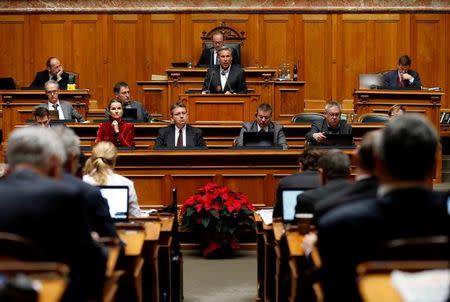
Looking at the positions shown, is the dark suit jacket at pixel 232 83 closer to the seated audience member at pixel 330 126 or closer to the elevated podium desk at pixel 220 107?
the elevated podium desk at pixel 220 107

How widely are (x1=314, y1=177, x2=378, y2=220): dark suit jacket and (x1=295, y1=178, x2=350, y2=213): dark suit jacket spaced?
17.4 inches

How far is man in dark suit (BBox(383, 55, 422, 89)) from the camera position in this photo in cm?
1462

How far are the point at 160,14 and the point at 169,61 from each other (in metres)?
0.88

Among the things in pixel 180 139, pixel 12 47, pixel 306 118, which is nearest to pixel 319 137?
pixel 180 139

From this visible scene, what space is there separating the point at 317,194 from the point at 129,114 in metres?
7.37

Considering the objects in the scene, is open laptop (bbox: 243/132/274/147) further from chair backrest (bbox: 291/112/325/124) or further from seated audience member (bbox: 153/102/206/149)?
chair backrest (bbox: 291/112/325/124)

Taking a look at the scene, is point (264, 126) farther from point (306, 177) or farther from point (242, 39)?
point (242, 39)

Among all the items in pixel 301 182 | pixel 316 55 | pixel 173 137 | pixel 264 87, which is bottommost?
pixel 301 182

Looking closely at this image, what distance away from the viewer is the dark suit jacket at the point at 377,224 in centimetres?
361

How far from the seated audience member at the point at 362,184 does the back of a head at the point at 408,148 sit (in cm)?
50

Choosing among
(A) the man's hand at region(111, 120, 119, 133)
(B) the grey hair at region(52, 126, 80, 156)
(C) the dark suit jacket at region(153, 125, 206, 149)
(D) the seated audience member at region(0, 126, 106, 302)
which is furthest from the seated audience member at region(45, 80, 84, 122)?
(D) the seated audience member at region(0, 126, 106, 302)

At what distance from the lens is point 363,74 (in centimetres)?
1698

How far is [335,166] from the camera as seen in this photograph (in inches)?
220

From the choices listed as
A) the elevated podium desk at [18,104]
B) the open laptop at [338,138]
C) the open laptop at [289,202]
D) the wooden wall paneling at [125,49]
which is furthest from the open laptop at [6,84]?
the open laptop at [289,202]
